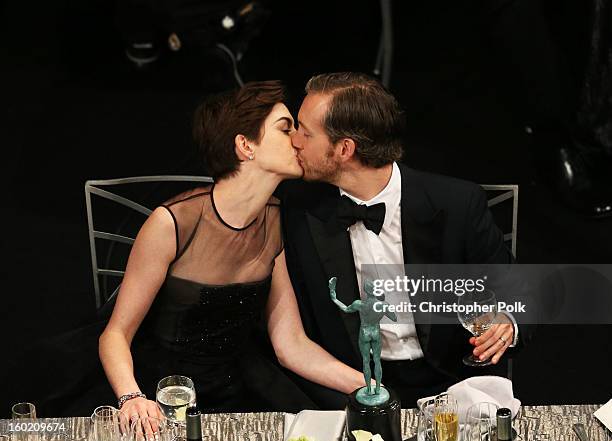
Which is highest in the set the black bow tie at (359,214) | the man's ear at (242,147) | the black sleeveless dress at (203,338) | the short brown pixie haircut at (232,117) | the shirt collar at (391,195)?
the short brown pixie haircut at (232,117)

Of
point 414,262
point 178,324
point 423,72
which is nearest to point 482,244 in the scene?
point 414,262

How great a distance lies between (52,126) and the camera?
618 cm

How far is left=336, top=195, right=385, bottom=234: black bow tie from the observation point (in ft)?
13.3

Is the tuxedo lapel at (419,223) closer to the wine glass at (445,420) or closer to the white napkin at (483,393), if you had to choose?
the white napkin at (483,393)

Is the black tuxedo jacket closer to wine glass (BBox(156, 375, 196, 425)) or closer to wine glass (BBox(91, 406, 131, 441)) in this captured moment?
wine glass (BBox(156, 375, 196, 425))

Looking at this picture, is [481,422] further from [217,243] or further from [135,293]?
[135,293]

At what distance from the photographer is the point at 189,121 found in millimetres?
6109

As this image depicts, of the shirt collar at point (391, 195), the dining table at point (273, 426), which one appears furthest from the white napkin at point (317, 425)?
the shirt collar at point (391, 195)

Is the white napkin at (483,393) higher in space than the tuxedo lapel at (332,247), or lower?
lower

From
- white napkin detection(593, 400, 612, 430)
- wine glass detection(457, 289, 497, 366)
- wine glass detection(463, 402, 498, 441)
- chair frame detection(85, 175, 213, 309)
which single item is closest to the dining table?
white napkin detection(593, 400, 612, 430)

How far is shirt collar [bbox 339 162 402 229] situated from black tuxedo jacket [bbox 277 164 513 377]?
0.6 inches

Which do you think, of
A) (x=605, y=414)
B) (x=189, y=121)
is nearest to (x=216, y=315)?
(x=605, y=414)

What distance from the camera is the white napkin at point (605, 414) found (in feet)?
12.1

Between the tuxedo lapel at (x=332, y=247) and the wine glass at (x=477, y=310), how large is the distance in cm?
32
